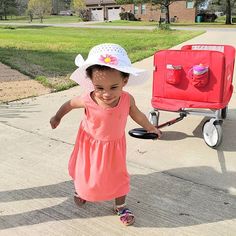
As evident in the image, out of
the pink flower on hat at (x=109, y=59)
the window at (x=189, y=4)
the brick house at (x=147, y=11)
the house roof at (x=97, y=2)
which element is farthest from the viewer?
the house roof at (x=97, y=2)

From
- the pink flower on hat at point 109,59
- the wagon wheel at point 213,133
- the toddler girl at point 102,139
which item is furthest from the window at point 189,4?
the pink flower on hat at point 109,59

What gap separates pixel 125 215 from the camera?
270 centimetres

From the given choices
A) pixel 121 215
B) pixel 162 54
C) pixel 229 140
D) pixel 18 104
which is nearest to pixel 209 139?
pixel 229 140

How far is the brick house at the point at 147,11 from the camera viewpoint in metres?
49.8

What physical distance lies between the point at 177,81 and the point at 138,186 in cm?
154

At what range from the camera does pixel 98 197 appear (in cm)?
264

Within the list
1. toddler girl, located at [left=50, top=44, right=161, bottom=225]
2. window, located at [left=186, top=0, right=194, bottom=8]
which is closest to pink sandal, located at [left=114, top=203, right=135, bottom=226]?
toddler girl, located at [left=50, top=44, right=161, bottom=225]

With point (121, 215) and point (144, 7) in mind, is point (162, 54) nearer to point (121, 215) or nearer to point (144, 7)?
point (121, 215)

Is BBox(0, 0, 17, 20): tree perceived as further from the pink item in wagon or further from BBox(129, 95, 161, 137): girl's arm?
BBox(129, 95, 161, 137): girl's arm

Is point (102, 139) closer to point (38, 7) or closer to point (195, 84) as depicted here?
point (195, 84)

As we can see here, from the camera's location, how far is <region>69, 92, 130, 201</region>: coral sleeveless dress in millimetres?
2594

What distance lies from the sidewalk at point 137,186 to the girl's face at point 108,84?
0.87 metres

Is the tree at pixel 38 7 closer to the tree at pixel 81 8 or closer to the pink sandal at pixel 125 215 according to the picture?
the tree at pixel 81 8

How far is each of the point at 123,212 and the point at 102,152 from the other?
462 millimetres
